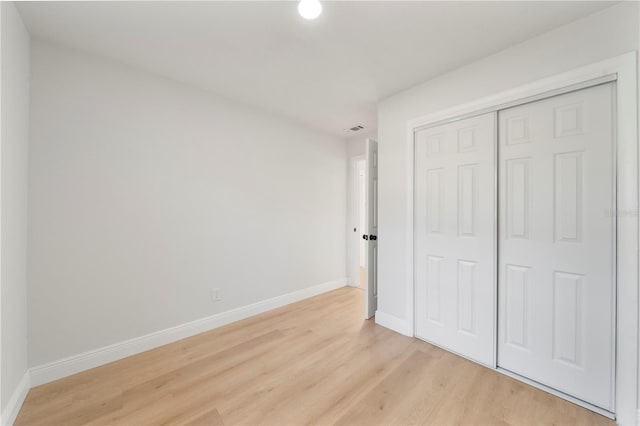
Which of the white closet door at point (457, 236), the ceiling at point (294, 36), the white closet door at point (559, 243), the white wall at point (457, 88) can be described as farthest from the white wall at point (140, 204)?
the white closet door at point (559, 243)

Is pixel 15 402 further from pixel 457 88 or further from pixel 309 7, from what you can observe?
pixel 457 88

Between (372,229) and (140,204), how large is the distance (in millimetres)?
2420

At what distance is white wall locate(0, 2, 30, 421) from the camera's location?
1.41 m

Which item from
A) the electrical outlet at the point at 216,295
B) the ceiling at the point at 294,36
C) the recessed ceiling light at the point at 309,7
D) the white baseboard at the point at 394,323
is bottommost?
the white baseboard at the point at 394,323

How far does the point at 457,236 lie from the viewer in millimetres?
2219

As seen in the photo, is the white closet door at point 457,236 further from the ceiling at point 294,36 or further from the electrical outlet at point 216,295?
the electrical outlet at point 216,295

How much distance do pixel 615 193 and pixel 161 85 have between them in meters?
3.59

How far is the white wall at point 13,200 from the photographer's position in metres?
1.41

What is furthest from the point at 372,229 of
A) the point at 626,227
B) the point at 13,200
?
the point at 13,200

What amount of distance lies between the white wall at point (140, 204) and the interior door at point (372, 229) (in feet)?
3.60

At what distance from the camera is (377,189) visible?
3.04m

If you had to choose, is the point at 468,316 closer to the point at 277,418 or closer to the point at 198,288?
the point at 277,418

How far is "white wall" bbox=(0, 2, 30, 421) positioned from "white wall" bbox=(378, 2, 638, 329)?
2835mm

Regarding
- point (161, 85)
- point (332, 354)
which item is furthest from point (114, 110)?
point (332, 354)
